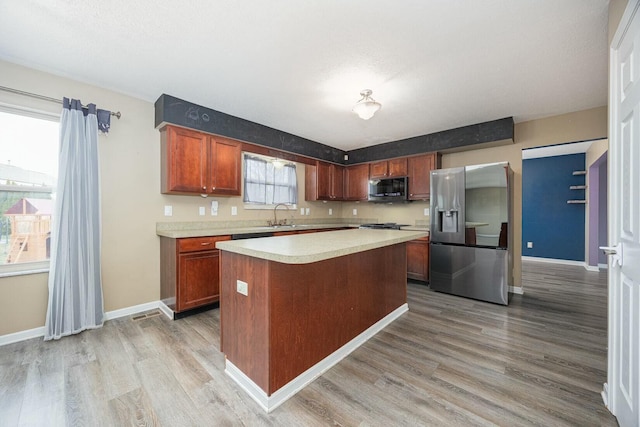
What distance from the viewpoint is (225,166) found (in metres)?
3.43

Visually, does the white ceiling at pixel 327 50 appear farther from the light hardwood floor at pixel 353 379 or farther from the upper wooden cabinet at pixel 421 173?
the light hardwood floor at pixel 353 379

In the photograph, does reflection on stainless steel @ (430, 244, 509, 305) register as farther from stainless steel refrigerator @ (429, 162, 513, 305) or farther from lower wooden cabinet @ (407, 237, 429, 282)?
lower wooden cabinet @ (407, 237, 429, 282)

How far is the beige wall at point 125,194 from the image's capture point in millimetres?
2340

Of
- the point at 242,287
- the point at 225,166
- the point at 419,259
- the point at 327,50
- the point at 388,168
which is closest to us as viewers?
the point at 242,287

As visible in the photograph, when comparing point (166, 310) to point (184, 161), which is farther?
point (184, 161)

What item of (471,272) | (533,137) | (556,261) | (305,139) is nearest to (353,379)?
(471,272)

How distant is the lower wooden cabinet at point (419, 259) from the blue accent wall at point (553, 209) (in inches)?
156

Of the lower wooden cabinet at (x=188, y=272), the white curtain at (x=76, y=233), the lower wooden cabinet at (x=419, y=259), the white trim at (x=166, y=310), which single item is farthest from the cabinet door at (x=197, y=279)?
the lower wooden cabinet at (x=419, y=259)

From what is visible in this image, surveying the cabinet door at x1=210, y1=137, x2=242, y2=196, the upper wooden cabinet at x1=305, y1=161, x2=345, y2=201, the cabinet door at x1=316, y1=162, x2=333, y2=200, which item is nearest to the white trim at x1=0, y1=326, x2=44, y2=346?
the cabinet door at x1=210, y1=137, x2=242, y2=196

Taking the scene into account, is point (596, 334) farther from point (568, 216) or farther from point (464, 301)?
point (568, 216)

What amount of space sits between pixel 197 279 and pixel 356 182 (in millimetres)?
3473

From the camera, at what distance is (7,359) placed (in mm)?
2018

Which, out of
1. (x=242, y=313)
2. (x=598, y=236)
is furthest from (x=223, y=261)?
(x=598, y=236)

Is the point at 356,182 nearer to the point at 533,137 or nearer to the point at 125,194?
the point at 533,137
